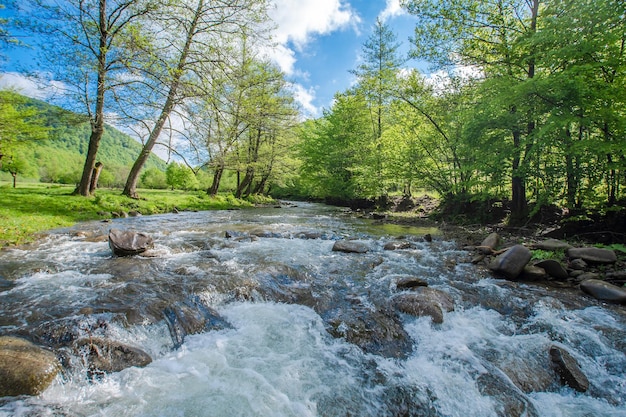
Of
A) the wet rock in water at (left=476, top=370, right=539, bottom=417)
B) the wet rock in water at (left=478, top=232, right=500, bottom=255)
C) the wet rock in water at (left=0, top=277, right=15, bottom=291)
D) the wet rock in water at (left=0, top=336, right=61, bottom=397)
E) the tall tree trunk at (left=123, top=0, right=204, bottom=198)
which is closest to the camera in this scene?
the wet rock in water at (left=0, top=336, right=61, bottom=397)

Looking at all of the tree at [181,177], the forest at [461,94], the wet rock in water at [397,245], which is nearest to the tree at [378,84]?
the forest at [461,94]

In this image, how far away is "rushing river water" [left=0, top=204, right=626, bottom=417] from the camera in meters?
2.84

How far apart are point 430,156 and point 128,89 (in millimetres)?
15538

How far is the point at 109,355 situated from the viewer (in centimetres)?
322

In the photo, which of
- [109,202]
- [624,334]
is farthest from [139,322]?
[109,202]

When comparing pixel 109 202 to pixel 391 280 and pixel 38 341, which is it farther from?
pixel 391 280

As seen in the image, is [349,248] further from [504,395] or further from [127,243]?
[127,243]

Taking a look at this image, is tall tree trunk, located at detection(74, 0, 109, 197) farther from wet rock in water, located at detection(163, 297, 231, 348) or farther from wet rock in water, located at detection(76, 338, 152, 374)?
wet rock in water, located at detection(76, 338, 152, 374)

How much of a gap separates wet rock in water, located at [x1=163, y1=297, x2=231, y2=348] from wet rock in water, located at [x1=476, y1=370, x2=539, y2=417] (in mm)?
3372

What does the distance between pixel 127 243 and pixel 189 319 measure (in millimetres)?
4148

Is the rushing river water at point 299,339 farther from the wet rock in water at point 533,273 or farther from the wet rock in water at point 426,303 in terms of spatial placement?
the wet rock in water at point 533,273

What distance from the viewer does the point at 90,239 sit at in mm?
8352

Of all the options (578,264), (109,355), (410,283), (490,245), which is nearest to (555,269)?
(578,264)

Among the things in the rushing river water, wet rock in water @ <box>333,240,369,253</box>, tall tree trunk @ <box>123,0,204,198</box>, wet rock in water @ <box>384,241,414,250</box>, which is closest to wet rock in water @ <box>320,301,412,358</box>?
the rushing river water
